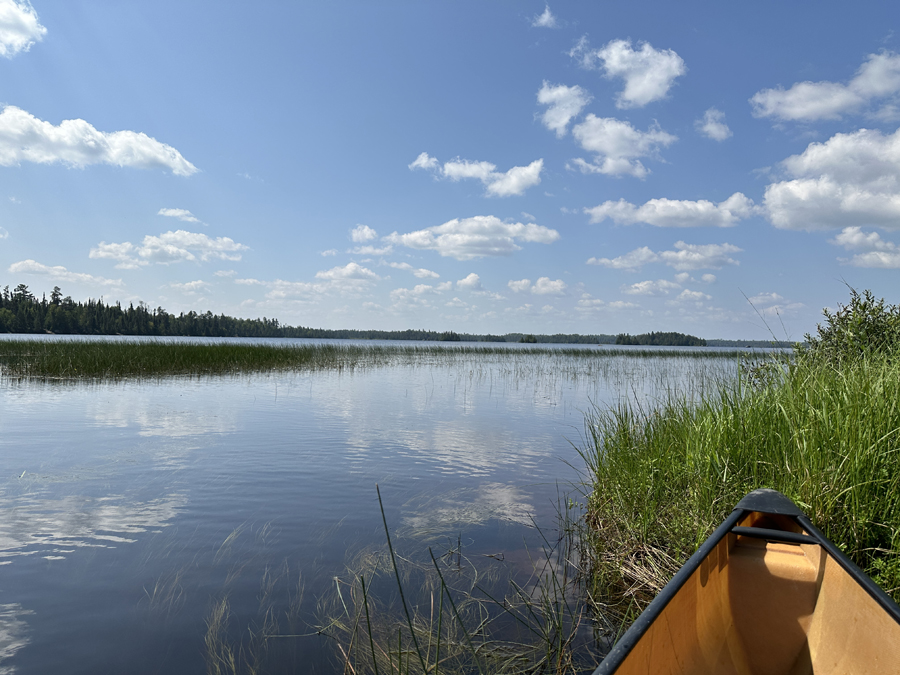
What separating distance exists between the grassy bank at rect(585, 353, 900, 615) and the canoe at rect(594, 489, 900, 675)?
0.65 meters

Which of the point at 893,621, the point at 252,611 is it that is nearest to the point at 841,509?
the point at 893,621

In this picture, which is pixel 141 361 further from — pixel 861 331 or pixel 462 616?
pixel 861 331

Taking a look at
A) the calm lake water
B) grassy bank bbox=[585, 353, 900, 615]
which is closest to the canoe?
grassy bank bbox=[585, 353, 900, 615]

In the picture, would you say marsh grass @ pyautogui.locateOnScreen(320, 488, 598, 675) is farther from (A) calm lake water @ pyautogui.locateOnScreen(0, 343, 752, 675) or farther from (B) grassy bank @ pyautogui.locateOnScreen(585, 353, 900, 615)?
(B) grassy bank @ pyautogui.locateOnScreen(585, 353, 900, 615)

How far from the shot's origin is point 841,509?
11.2 feet

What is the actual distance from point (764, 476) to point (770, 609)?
1594 mm

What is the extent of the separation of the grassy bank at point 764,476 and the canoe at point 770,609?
651 millimetres

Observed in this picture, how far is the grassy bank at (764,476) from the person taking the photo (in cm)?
330

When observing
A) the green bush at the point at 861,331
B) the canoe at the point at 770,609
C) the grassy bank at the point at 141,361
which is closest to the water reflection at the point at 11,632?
the canoe at the point at 770,609

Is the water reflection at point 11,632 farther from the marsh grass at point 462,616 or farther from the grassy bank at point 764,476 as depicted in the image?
the grassy bank at point 764,476

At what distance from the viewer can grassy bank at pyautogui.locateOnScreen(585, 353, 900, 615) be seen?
10.8 feet

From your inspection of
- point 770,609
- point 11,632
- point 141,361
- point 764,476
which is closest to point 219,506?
point 11,632

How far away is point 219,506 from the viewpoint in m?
6.05

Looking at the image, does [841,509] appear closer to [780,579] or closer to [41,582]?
[780,579]
